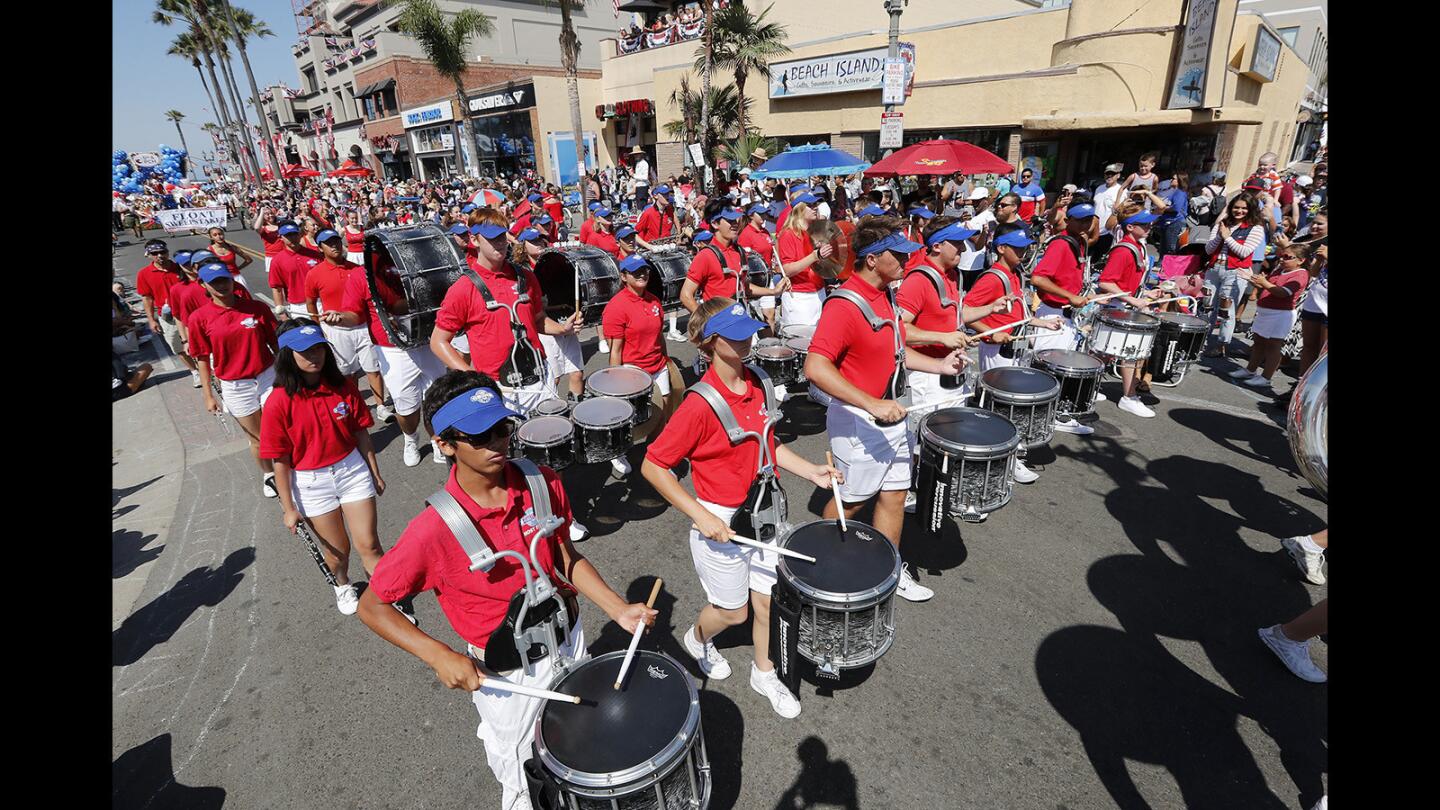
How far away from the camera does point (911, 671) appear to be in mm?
3684

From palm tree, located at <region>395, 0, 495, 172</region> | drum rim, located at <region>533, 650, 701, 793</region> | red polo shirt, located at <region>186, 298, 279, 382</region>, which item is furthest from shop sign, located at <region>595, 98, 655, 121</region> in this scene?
drum rim, located at <region>533, 650, 701, 793</region>

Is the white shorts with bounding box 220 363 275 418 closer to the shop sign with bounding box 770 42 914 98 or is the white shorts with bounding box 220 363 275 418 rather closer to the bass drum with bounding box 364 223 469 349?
the bass drum with bounding box 364 223 469 349

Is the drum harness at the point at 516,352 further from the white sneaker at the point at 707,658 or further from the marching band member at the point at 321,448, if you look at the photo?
the white sneaker at the point at 707,658

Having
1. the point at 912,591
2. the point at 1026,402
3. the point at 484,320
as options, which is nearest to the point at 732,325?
the point at 912,591

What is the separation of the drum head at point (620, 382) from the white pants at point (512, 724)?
115 inches

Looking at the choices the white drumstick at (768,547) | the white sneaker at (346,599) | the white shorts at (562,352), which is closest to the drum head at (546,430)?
the white shorts at (562,352)

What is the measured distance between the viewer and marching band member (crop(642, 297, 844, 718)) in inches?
114

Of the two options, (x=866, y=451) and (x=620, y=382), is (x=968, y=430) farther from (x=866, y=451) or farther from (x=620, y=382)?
(x=620, y=382)

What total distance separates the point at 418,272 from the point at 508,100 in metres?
37.3

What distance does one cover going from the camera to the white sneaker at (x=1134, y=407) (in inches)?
275
